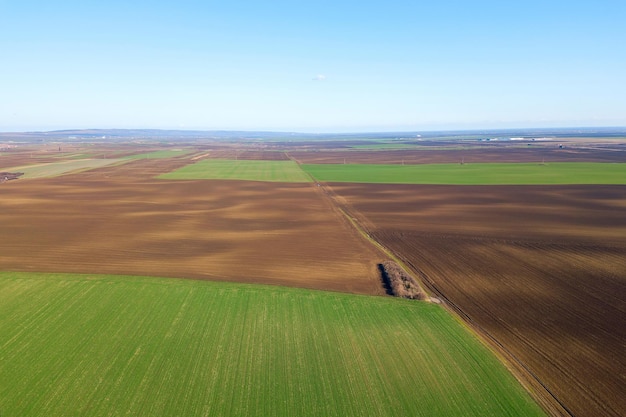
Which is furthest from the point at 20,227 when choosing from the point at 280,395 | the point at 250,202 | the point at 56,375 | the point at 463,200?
the point at 463,200

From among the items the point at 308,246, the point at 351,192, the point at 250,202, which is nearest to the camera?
the point at 308,246

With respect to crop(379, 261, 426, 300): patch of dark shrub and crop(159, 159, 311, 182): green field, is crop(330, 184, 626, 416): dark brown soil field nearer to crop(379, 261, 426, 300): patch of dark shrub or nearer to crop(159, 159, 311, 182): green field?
crop(379, 261, 426, 300): patch of dark shrub

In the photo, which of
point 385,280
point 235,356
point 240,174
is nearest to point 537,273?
point 385,280

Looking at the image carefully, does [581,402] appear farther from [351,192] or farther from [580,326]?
[351,192]

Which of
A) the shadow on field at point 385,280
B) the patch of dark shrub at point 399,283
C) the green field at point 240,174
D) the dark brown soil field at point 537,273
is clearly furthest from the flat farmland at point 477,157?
the patch of dark shrub at point 399,283

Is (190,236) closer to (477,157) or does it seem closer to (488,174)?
(488,174)

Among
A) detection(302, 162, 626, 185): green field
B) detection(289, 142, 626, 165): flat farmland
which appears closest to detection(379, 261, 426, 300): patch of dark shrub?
detection(302, 162, 626, 185): green field
